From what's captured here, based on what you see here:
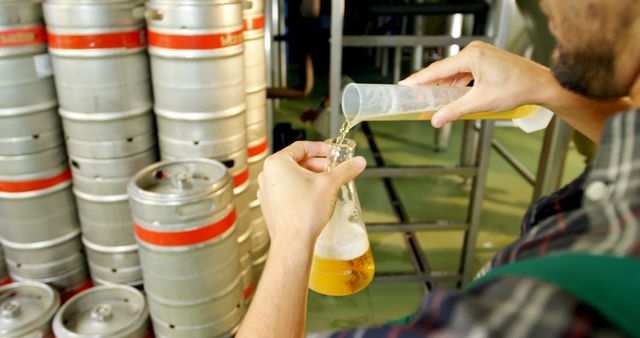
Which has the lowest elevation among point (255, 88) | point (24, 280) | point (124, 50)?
point (24, 280)

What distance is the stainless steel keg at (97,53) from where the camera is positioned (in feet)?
4.91

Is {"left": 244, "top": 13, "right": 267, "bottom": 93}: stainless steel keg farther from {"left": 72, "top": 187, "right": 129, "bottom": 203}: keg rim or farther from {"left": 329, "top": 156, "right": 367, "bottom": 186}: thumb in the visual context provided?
{"left": 329, "top": 156, "right": 367, "bottom": 186}: thumb

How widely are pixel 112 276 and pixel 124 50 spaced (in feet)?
2.68

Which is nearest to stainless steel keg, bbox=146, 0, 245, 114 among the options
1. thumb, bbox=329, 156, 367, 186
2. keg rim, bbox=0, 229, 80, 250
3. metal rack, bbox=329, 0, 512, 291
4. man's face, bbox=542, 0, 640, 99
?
metal rack, bbox=329, 0, 512, 291

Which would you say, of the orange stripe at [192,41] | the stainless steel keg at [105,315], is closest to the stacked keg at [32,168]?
the stainless steel keg at [105,315]

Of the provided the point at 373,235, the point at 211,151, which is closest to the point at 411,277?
the point at 373,235

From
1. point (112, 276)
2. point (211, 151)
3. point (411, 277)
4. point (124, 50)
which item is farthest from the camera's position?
point (411, 277)

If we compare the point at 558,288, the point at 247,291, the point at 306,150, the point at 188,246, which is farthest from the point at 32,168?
the point at 558,288

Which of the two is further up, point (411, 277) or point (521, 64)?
point (521, 64)

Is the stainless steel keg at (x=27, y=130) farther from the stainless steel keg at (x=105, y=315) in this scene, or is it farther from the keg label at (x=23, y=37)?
the stainless steel keg at (x=105, y=315)

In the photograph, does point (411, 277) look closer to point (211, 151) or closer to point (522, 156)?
point (211, 151)

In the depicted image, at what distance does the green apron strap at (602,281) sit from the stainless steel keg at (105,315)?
4.62ft

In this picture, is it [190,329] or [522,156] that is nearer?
[190,329]

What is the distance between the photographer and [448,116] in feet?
2.79
